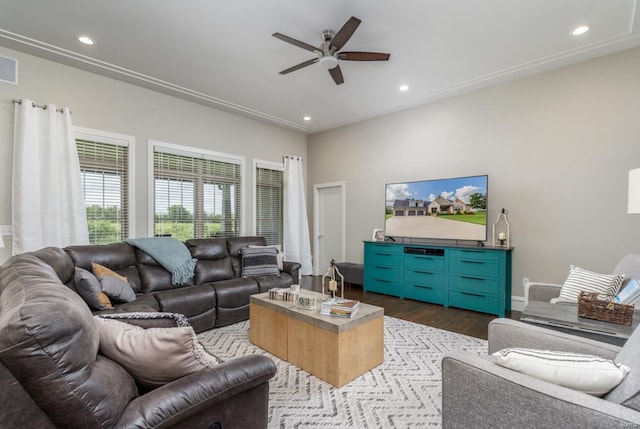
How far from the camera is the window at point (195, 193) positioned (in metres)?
4.52

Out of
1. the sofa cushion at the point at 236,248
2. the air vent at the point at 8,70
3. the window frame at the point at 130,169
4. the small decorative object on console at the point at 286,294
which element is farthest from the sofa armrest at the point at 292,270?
the air vent at the point at 8,70

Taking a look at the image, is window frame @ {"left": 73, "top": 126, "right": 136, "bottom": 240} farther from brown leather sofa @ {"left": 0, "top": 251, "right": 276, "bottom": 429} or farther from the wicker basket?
the wicker basket

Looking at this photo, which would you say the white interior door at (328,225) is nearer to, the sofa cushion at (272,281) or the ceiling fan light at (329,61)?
the sofa cushion at (272,281)

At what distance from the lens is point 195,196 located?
16.2 ft

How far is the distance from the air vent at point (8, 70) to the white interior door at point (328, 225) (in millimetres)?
4732

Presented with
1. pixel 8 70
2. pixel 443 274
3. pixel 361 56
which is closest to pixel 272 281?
pixel 443 274

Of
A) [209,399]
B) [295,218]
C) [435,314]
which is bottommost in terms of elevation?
[435,314]

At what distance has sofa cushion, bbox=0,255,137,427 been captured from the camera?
0.79 m

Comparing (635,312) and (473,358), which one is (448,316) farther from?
(473,358)

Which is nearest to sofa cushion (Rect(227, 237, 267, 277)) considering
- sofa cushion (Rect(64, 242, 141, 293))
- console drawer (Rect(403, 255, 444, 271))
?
sofa cushion (Rect(64, 242, 141, 293))

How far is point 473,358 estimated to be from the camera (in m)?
1.22

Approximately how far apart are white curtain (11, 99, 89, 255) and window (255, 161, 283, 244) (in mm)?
2776

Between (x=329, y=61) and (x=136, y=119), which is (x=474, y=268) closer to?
(x=329, y=61)

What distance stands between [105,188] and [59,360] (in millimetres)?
3897
